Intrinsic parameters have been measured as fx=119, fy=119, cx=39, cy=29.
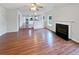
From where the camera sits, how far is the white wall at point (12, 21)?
7998 millimetres

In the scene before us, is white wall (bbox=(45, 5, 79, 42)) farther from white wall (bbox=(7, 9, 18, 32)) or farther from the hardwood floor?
white wall (bbox=(7, 9, 18, 32))

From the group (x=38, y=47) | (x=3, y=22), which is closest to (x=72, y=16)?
(x=38, y=47)

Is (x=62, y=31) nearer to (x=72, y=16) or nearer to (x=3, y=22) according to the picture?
(x=72, y=16)

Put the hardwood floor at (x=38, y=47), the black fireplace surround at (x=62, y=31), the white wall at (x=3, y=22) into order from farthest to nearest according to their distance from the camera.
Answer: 1. the white wall at (x=3, y=22)
2. the black fireplace surround at (x=62, y=31)
3. the hardwood floor at (x=38, y=47)

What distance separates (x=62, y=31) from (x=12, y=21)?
12.1 feet

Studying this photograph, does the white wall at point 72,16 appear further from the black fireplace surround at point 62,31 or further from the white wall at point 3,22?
the white wall at point 3,22

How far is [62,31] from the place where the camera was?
6.43 meters

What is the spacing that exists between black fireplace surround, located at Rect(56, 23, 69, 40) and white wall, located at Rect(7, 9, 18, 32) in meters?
2.93

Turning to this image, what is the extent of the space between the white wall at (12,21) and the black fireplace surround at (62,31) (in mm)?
2931

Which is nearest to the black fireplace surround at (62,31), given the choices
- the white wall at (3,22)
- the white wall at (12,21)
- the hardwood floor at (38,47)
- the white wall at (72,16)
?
the white wall at (72,16)

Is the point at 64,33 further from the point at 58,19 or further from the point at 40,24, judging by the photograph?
the point at 40,24

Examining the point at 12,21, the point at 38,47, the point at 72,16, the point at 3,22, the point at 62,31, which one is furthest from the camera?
the point at 12,21

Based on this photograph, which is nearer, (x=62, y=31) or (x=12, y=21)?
(x=62, y=31)
